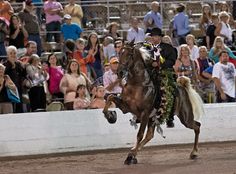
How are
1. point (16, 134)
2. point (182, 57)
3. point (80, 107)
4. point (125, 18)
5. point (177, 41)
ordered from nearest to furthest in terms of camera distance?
point (16, 134) → point (80, 107) → point (182, 57) → point (177, 41) → point (125, 18)

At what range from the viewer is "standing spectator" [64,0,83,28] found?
760 inches

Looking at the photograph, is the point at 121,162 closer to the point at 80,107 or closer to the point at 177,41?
the point at 80,107

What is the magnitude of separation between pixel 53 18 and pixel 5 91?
4.74m

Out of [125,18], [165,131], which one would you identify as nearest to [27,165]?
[165,131]

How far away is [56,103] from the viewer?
1516cm

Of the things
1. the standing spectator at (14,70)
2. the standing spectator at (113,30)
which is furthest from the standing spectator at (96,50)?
the standing spectator at (14,70)

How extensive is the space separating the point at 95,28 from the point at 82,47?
3470mm

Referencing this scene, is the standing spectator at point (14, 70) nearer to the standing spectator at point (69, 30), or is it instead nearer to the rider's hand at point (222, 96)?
the standing spectator at point (69, 30)

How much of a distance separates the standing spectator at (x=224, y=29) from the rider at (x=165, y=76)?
6.49 metres

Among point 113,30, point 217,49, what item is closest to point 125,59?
point 217,49

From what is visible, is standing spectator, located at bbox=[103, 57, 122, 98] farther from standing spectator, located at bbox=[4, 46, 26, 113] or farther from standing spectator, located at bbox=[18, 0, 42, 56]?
standing spectator, located at bbox=[18, 0, 42, 56]

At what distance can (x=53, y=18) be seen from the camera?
18984mm

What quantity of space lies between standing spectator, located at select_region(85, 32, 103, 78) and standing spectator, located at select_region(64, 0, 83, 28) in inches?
68.8

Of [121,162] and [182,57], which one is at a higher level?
[182,57]
